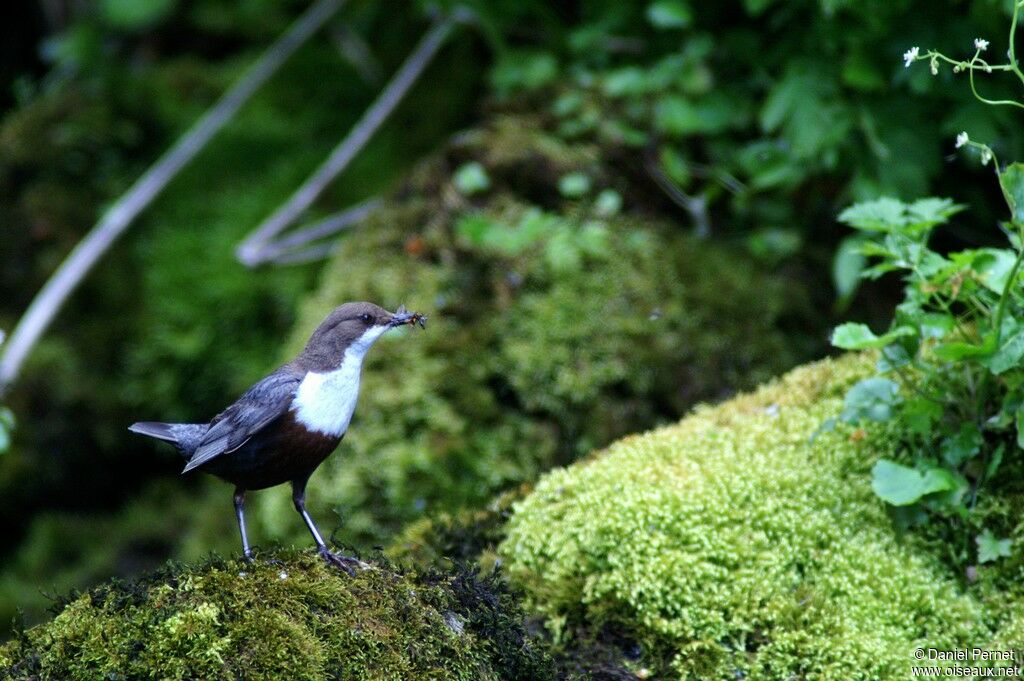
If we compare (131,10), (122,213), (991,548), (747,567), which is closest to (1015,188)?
(991,548)

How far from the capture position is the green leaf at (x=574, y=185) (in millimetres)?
5527

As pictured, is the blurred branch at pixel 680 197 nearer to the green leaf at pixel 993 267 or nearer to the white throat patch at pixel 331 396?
the green leaf at pixel 993 267

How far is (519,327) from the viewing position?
202 inches

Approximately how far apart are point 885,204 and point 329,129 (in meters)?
5.04

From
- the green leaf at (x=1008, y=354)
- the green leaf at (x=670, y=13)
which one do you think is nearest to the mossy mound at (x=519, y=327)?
the green leaf at (x=670, y=13)

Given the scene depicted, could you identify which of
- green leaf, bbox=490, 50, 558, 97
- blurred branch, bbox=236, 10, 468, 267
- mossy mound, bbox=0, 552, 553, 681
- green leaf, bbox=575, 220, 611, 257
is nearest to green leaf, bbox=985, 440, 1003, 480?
mossy mound, bbox=0, 552, 553, 681

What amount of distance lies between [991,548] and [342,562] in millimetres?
2102

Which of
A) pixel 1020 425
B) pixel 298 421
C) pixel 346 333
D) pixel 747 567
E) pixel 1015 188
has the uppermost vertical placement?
pixel 1015 188

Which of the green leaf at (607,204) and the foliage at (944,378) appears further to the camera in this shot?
the green leaf at (607,204)

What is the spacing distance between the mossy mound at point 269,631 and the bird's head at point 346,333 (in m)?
0.62

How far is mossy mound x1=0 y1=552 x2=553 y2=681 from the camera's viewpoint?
257cm

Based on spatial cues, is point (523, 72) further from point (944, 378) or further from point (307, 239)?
point (944, 378)

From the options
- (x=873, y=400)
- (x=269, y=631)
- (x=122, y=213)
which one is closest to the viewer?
(x=269, y=631)

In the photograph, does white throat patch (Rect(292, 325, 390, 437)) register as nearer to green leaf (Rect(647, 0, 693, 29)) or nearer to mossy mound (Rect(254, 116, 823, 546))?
mossy mound (Rect(254, 116, 823, 546))
